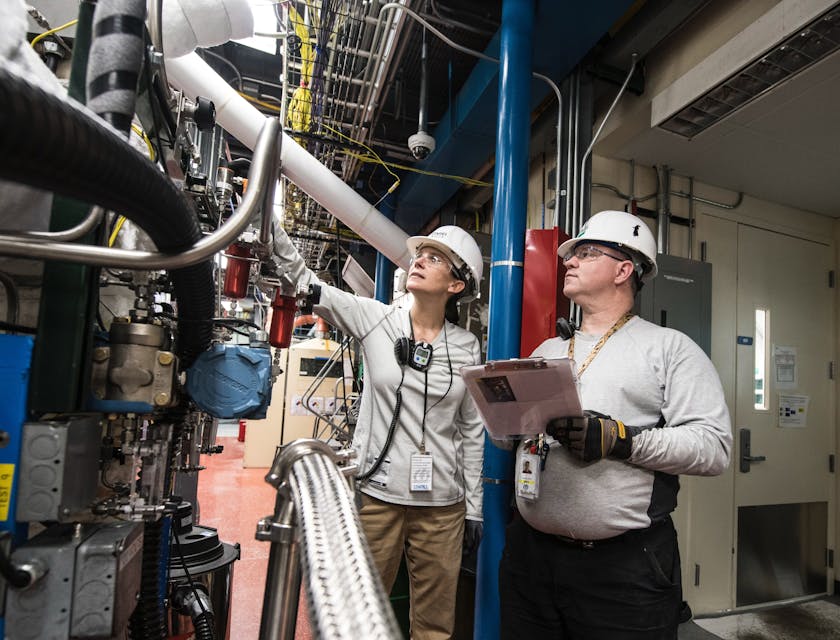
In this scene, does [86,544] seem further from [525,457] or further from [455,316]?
[455,316]

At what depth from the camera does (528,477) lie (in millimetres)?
1351

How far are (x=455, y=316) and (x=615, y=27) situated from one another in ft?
5.41

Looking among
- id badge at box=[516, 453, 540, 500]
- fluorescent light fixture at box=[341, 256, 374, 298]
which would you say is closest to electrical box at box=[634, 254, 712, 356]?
id badge at box=[516, 453, 540, 500]

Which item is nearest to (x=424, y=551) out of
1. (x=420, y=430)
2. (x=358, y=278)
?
(x=420, y=430)

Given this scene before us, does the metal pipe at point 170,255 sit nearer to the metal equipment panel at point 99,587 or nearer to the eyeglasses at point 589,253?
the metal equipment panel at point 99,587

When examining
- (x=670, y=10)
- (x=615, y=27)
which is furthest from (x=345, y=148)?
(x=670, y=10)

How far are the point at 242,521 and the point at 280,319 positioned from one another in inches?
113

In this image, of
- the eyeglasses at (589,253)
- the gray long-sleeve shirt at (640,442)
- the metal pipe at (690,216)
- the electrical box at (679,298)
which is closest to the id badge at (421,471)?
the gray long-sleeve shirt at (640,442)

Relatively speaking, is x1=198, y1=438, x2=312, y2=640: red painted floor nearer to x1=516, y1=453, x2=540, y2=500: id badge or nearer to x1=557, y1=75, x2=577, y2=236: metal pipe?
x1=516, y1=453, x2=540, y2=500: id badge

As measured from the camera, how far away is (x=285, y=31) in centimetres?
238

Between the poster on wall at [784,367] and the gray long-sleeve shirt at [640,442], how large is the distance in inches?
94.8

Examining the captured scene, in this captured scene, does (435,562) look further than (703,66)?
No

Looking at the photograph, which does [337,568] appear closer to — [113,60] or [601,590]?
[113,60]

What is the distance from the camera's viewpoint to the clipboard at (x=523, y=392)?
1141mm
